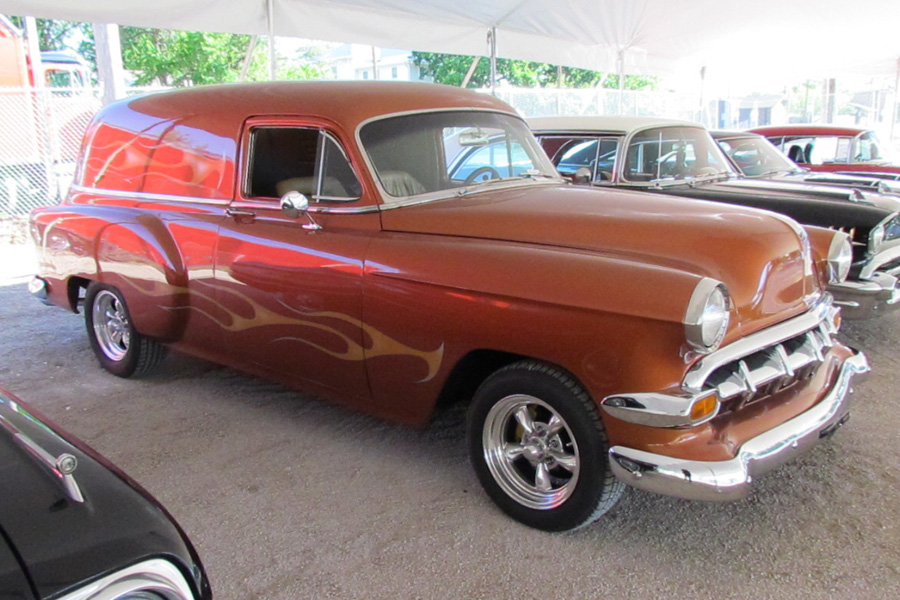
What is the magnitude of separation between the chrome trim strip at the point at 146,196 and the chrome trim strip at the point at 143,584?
2650mm

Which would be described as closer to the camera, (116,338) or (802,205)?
(116,338)

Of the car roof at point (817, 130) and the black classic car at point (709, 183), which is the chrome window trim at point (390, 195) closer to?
the black classic car at point (709, 183)

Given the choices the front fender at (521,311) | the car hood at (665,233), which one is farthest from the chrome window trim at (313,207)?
the front fender at (521,311)

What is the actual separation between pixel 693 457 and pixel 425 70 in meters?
34.0

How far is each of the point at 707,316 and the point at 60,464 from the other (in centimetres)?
196

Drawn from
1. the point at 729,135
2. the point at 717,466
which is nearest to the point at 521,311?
the point at 717,466

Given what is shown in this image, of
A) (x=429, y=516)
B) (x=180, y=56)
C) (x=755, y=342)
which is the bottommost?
(x=429, y=516)

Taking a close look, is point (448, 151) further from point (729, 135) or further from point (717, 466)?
point (729, 135)

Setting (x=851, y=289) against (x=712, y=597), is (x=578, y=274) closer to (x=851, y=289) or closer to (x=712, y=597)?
(x=712, y=597)

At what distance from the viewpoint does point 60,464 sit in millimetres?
1528

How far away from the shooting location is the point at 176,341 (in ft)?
14.1

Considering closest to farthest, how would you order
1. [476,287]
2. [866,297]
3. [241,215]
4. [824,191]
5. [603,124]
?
1. [476,287]
2. [241,215]
3. [866,297]
4. [824,191]
5. [603,124]

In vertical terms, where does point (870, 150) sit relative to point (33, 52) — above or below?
below

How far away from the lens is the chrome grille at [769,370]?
2.63 m
